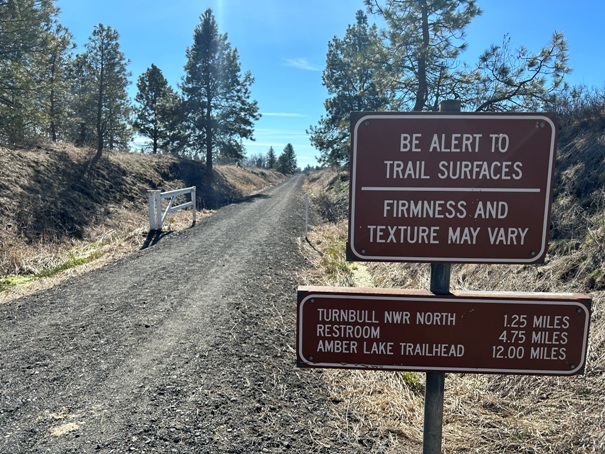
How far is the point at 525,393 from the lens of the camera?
3.12m

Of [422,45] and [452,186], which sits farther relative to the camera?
[422,45]

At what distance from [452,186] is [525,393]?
7.77 ft

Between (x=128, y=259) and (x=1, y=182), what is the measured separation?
5.42m

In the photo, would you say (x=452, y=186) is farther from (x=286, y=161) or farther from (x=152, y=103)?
(x=286, y=161)

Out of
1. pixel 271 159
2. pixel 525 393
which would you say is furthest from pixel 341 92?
pixel 271 159

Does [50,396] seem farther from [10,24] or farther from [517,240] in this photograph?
[10,24]

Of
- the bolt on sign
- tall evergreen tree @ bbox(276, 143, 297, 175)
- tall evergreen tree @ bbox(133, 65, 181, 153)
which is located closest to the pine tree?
tall evergreen tree @ bbox(276, 143, 297, 175)

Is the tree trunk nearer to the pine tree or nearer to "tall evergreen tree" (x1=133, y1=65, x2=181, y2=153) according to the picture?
"tall evergreen tree" (x1=133, y1=65, x2=181, y2=153)

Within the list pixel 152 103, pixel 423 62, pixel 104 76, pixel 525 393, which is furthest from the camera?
pixel 152 103

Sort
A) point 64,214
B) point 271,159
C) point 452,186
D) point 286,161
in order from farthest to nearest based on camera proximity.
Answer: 1. point 271,159
2. point 286,161
3. point 64,214
4. point 452,186

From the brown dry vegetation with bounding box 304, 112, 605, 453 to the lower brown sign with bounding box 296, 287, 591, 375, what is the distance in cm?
120

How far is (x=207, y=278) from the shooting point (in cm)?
668

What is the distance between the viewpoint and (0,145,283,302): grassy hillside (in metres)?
7.69

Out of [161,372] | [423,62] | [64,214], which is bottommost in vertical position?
[161,372]
